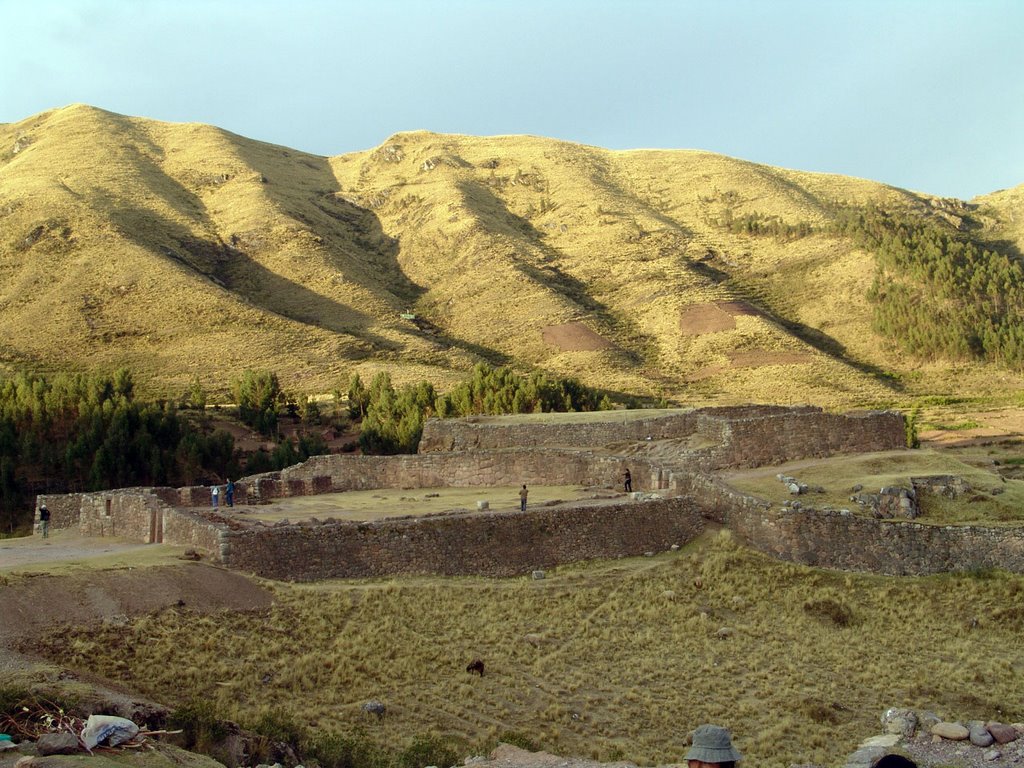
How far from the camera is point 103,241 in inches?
3546

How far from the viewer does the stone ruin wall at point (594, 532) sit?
62.6 ft

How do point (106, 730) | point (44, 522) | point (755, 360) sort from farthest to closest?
point (755, 360)
point (44, 522)
point (106, 730)

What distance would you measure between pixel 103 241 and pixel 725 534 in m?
82.9

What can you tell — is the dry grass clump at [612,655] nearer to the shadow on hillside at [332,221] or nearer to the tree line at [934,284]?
the tree line at [934,284]

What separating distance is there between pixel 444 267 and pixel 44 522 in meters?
80.3

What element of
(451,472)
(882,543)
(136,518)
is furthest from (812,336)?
(136,518)

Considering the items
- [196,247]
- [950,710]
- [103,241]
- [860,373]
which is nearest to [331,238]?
[196,247]

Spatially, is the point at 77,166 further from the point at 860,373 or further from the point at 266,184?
the point at 860,373

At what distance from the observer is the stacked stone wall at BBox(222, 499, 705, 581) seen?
18.6 meters

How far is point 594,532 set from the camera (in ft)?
71.0

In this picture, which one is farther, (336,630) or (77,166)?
(77,166)

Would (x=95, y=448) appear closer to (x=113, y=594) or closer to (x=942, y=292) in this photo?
(x=113, y=594)

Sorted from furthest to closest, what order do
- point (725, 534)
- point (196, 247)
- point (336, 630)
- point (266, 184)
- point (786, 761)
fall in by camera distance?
point (266, 184)
point (196, 247)
point (725, 534)
point (336, 630)
point (786, 761)

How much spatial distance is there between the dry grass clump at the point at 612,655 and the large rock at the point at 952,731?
3.70 feet
